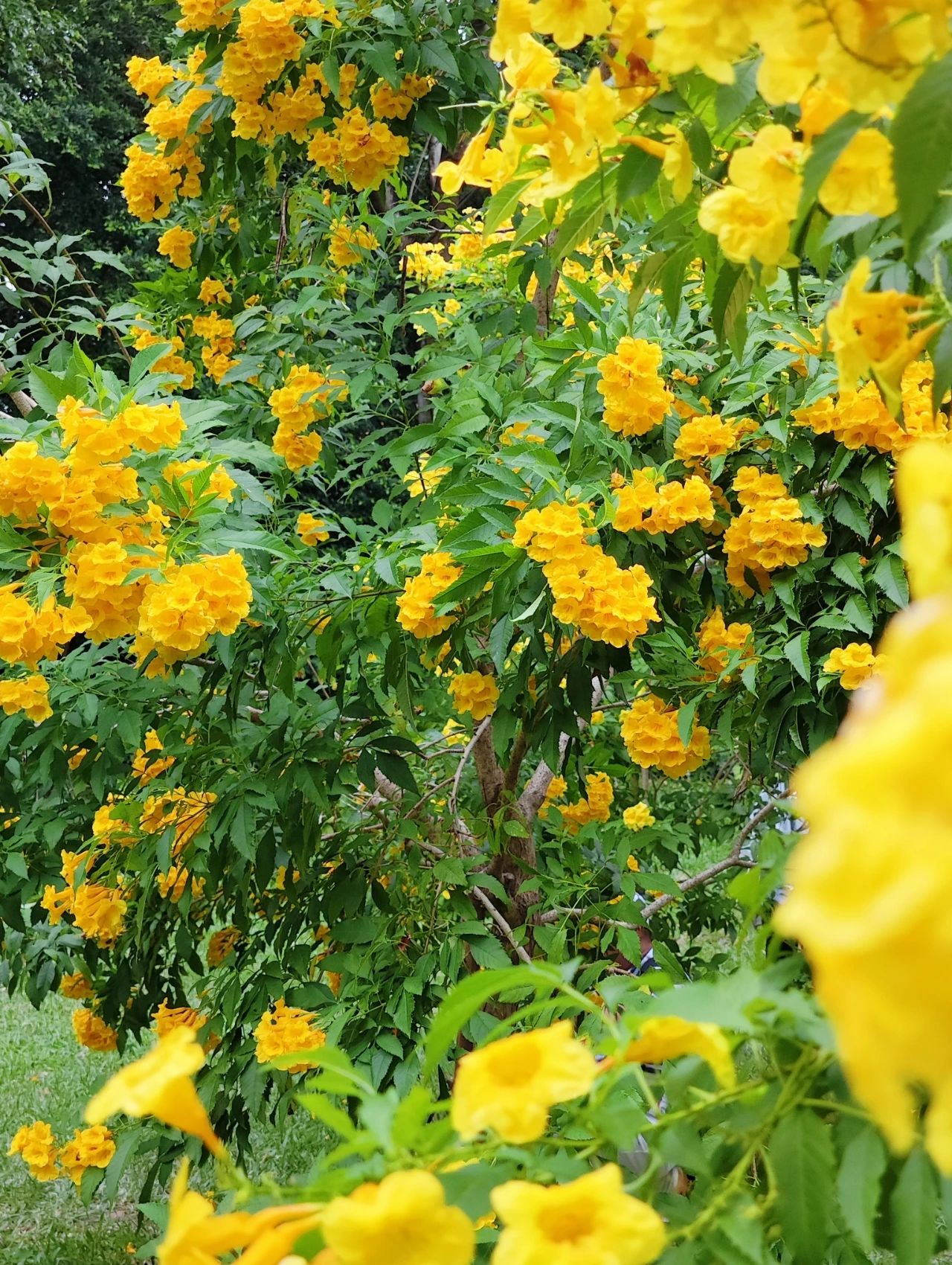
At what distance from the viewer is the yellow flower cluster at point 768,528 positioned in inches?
64.7

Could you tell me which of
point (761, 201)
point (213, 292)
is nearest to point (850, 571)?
point (761, 201)

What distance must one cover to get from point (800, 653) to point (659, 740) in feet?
1.59

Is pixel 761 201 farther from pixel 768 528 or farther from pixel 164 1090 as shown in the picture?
pixel 768 528

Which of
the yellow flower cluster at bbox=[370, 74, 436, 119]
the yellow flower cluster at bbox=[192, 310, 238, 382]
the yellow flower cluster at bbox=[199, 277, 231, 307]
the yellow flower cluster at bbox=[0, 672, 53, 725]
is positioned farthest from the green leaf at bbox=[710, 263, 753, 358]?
the yellow flower cluster at bbox=[199, 277, 231, 307]

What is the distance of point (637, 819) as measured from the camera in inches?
107

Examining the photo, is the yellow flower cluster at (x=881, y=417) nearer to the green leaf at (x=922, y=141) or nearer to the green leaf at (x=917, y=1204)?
the green leaf at (x=922, y=141)

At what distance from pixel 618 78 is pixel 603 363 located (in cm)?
86

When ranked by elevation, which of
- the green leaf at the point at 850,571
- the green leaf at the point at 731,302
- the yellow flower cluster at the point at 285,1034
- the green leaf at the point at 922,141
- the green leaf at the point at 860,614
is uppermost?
the green leaf at the point at 922,141

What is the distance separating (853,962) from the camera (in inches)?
9.6

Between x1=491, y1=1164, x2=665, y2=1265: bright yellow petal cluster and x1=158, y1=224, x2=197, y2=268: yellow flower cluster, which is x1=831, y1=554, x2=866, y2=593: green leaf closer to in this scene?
x1=491, y1=1164, x2=665, y2=1265: bright yellow petal cluster

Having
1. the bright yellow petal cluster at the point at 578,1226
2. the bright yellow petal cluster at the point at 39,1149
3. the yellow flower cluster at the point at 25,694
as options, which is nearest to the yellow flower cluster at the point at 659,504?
the yellow flower cluster at the point at 25,694

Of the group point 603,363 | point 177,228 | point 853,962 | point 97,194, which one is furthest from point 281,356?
point 97,194

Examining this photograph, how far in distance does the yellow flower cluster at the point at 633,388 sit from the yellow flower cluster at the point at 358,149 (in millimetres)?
1095

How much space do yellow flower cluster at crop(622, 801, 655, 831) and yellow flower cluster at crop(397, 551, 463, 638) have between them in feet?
3.33
